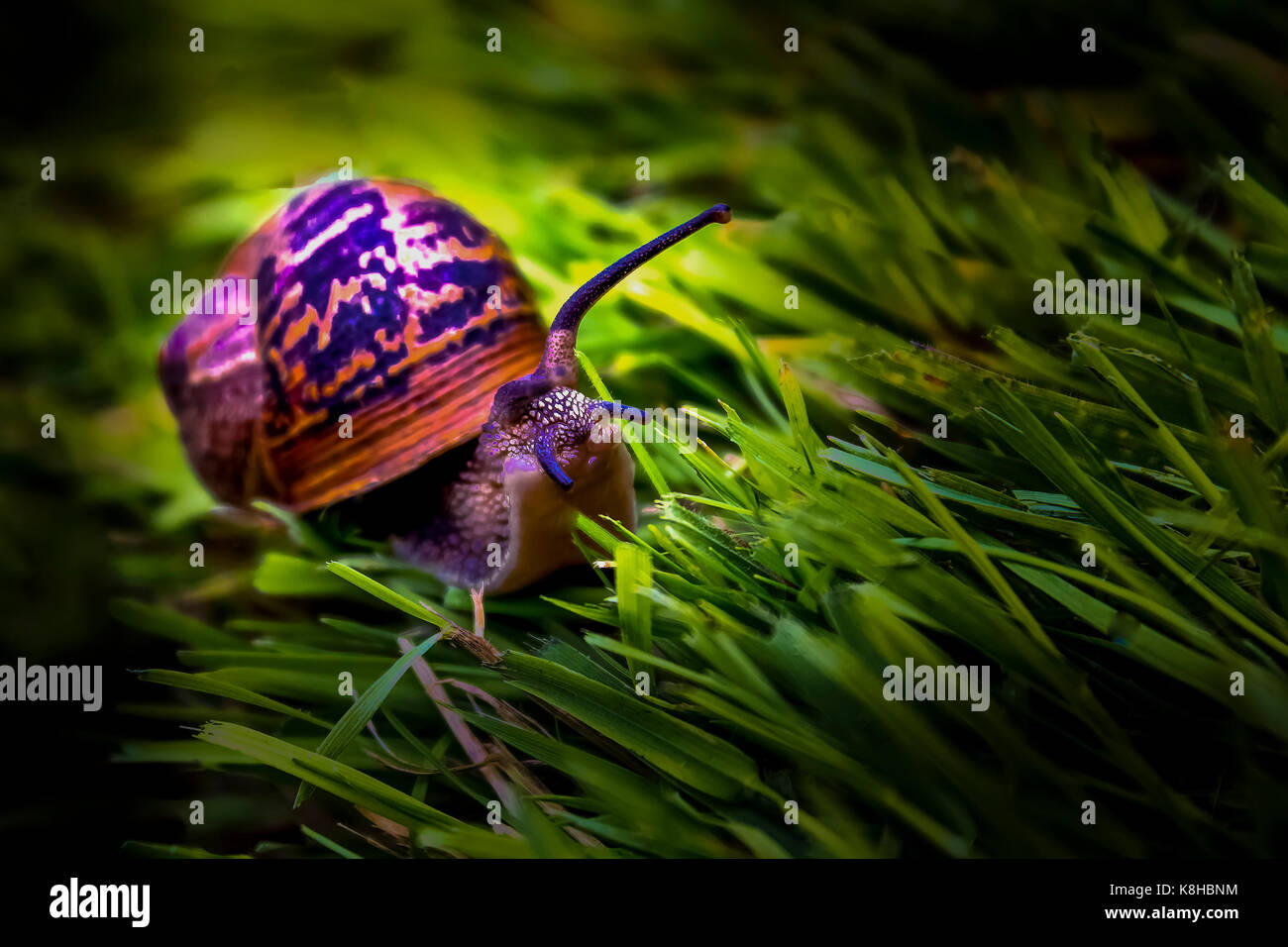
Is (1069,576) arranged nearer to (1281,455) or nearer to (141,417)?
(1281,455)

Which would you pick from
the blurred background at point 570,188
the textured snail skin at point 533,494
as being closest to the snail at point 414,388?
the textured snail skin at point 533,494

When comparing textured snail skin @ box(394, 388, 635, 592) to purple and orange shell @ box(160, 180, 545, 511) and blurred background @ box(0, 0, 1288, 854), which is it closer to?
purple and orange shell @ box(160, 180, 545, 511)

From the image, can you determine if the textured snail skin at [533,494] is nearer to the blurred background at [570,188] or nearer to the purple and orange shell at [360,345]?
the purple and orange shell at [360,345]

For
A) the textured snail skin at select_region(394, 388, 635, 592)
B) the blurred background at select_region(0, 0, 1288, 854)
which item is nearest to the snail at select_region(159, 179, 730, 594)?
the textured snail skin at select_region(394, 388, 635, 592)

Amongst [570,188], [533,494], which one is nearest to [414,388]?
[533,494]

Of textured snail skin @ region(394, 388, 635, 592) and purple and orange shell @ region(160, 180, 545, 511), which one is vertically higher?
purple and orange shell @ region(160, 180, 545, 511)

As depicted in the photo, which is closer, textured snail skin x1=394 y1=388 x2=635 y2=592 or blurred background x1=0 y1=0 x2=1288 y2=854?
textured snail skin x1=394 y1=388 x2=635 y2=592
